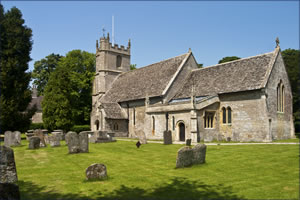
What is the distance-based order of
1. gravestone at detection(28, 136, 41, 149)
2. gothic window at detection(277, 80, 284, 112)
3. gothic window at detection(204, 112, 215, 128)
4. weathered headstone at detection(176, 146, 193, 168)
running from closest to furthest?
weathered headstone at detection(176, 146, 193, 168), gravestone at detection(28, 136, 41, 149), gothic window at detection(204, 112, 215, 128), gothic window at detection(277, 80, 284, 112)

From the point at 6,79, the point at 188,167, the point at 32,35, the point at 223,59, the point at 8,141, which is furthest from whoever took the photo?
the point at 223,59

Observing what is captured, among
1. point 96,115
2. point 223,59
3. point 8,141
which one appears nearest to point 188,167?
point 8,141

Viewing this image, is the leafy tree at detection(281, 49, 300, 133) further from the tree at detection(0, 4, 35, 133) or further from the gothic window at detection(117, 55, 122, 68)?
the tree at detection(0, 4, 35, 133)

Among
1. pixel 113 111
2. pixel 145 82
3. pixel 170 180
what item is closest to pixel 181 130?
pixel 145 82

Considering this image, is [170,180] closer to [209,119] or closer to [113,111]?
[209,119]

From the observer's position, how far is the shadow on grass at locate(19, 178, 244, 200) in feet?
25.2

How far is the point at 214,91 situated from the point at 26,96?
23.3m

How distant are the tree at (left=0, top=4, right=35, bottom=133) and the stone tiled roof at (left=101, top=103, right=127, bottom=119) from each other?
9.78 m

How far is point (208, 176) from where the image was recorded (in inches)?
397

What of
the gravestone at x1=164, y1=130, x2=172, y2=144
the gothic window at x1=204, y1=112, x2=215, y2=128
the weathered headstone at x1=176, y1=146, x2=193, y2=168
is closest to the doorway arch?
the gothic window at x1=204, y1=112, x2=215, y2=128

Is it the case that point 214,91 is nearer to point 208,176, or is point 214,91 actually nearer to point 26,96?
point 208,176

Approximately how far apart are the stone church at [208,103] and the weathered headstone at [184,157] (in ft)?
42.4

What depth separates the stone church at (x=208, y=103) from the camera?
25.4 metres

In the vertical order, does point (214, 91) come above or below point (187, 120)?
above
